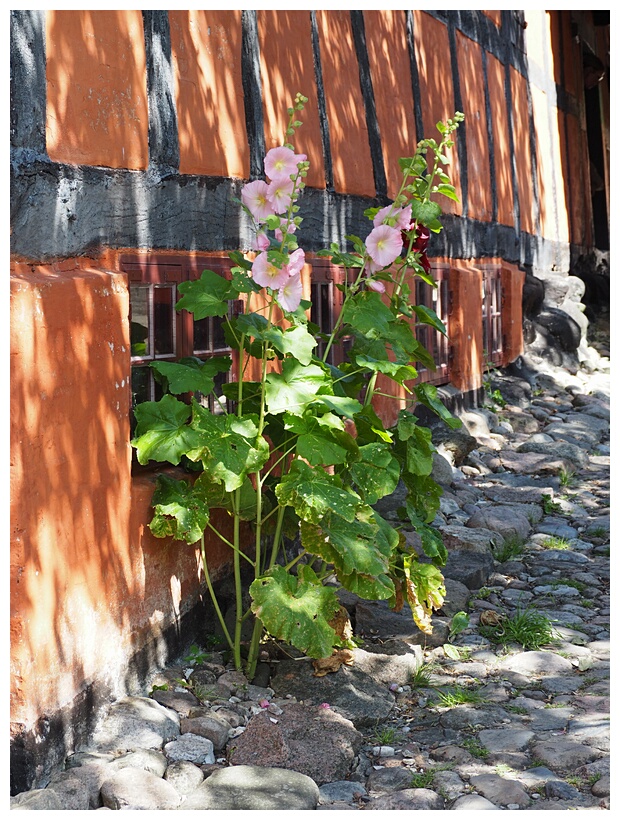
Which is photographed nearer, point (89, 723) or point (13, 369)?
point (13, 369)

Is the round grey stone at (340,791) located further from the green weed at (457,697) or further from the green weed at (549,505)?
the green weed at (549,505)

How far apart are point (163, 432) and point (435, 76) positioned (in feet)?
20.2

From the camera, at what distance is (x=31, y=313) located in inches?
126

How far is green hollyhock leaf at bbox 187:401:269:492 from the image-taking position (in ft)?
12.2

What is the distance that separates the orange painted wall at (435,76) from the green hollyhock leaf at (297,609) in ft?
18.4

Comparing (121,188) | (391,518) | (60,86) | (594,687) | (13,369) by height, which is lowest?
(594,687)

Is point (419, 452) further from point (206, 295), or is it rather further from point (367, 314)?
point (206, 295)

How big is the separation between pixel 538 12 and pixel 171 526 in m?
12.5

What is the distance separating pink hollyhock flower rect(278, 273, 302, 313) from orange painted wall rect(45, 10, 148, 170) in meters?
0.81

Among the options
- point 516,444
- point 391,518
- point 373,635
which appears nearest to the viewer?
point 373,635

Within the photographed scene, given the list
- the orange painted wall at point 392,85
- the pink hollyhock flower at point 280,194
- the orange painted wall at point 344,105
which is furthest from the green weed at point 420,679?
the orange painted wall at point 392,85

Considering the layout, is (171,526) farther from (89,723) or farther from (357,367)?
(357,367)

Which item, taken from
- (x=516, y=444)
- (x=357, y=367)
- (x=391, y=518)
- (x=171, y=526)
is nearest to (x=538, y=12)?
(x=516, y=444)

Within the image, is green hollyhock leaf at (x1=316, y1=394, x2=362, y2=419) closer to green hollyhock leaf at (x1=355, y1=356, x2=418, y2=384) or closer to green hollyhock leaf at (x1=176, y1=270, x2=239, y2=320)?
green hollyhock leaf at (x1=355, y1=356, x2=418, y2=384)
